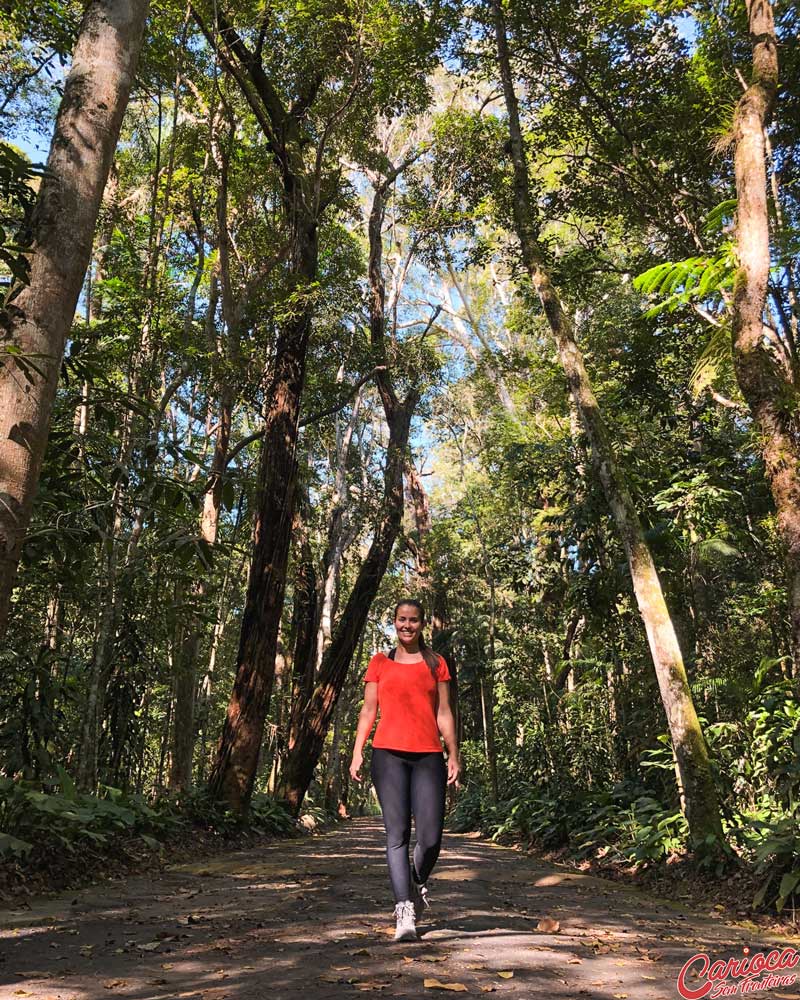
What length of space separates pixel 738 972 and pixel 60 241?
482cm

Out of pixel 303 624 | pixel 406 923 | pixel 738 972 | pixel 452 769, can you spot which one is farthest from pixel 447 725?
pixel 303 624

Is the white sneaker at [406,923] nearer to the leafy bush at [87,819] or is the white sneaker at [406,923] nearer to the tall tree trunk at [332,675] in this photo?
the leafy bush at [87,819]

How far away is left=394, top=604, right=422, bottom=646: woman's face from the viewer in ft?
14.6

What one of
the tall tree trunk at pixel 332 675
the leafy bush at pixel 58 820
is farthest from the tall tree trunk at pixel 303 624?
the leafy bush at pixel 58 820

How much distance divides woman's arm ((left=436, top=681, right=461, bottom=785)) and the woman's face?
307mm

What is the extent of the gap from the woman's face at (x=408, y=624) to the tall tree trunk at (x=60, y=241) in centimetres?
210

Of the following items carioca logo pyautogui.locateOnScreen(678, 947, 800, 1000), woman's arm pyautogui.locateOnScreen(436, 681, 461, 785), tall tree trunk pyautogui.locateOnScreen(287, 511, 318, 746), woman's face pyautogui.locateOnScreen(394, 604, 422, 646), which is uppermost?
tall tree trunk pyautogui.locateOnScreen(287, 511, 318, 746)

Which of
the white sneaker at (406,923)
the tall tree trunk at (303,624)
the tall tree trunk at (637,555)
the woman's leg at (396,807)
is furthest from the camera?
the tall tree trunk at (303,624)

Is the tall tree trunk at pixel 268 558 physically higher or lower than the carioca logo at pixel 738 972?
higher

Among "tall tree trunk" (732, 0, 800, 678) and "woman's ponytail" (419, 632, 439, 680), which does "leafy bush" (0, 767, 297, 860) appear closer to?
"woman's ponytail" (419, 632, 439, 680)

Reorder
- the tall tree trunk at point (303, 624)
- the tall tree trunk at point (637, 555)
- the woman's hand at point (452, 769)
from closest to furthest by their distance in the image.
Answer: the woman's hand at point (452, 769) < the tall tree trunk at point (637, 555) < the tall tree trunk at point (303, 624)

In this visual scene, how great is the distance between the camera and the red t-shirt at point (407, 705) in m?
4.27

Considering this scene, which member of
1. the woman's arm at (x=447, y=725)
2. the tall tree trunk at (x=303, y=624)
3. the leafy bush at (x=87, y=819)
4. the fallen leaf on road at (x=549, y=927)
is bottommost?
the fallen leaf on road at (x=549, y=927)

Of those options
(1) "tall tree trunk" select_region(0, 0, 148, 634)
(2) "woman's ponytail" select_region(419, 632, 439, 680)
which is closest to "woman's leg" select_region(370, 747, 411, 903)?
(2) "woman's ponytail" select_region(419, 632, 439, 680)
